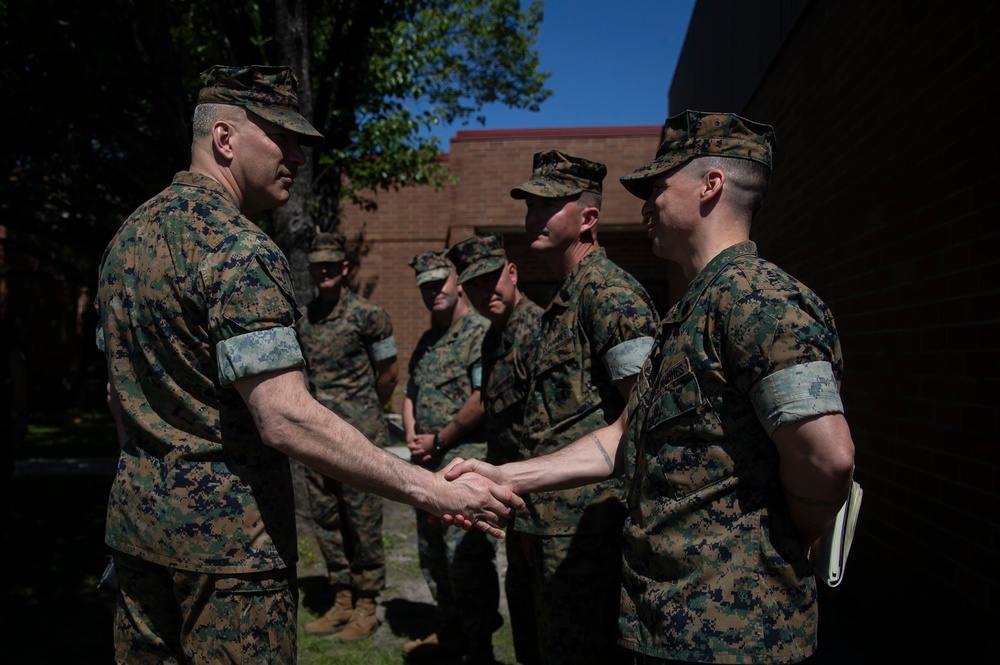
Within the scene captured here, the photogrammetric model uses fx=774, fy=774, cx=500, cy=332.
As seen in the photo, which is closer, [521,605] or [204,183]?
[204,183]

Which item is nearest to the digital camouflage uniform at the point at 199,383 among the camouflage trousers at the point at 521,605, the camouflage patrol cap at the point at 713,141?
the camouflage patrol cap at the point at 713,141

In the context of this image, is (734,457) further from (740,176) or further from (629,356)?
(629,356)

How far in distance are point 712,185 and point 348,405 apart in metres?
3.75

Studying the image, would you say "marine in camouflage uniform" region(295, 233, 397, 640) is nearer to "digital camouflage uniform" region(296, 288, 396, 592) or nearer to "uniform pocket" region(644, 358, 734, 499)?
"digital camouflage uniform" region(296, 288, 396, 592)

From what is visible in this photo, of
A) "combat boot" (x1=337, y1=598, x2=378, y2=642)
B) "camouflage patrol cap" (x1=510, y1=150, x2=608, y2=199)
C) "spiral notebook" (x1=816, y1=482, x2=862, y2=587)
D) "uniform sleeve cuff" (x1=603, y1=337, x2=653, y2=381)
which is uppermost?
"camouflage patrol cap" (x1=510, y1=150, x2=608, y2=199)

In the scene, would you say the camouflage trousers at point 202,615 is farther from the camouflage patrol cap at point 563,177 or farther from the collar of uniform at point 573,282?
the camouflage patrol cap at point 563,177

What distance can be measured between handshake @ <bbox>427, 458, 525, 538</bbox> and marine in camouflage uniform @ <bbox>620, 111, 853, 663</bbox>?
75 centimetres

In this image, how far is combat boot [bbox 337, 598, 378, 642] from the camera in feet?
16.1

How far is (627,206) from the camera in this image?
46.1 feet

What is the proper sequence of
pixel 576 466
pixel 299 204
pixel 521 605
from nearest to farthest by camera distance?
pixel 576 466, pixel 521 605, pixel 299 204

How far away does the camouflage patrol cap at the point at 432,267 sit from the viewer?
5.08m

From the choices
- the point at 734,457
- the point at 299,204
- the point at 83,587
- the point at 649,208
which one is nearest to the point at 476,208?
the point at 299,204

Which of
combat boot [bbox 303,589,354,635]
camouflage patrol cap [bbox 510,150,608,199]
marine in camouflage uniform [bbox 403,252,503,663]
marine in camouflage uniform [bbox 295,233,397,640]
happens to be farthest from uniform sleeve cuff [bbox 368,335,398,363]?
camouflage patrol cap [bbox 510,150,608,199]

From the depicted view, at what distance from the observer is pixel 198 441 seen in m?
2.22
